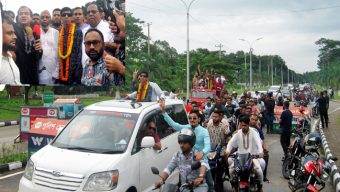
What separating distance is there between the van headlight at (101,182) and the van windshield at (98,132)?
1.70 ft

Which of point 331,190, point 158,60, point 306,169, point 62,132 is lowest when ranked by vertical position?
point 331,190

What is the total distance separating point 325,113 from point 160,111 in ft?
50.6

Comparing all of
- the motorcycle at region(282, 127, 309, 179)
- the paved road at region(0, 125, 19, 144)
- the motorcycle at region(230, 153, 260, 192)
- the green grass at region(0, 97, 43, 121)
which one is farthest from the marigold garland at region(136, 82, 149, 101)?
the green grass at region(0, 97, 43, 121)

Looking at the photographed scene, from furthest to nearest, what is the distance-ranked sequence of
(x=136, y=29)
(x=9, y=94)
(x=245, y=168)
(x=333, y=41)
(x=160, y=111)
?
1. (x=333, y=41)
2. (x=136, y=29)
3. (x=9, y=94)
4. (x=160, y=111)
5. (x=245, y=168)

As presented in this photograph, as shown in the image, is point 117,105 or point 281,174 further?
point 281,174

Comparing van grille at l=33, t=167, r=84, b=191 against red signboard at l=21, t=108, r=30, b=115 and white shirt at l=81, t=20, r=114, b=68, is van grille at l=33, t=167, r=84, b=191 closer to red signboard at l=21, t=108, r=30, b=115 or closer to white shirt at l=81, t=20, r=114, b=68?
red signboard at l=21, t=108, r=30, b=115

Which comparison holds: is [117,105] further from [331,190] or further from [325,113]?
[325,113]

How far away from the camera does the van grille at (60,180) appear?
5.40 meters

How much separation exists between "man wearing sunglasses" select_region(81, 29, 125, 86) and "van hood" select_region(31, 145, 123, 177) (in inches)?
772

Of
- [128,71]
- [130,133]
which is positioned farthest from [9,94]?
[130,133]

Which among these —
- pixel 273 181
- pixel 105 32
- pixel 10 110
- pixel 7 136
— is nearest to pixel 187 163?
pixel 273 181

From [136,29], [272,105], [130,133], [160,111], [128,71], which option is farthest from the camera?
[136,29]

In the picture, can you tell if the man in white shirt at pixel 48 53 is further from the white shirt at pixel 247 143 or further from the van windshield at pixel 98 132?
the white shirt at pixel 247 143

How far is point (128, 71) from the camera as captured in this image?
38.6 m
